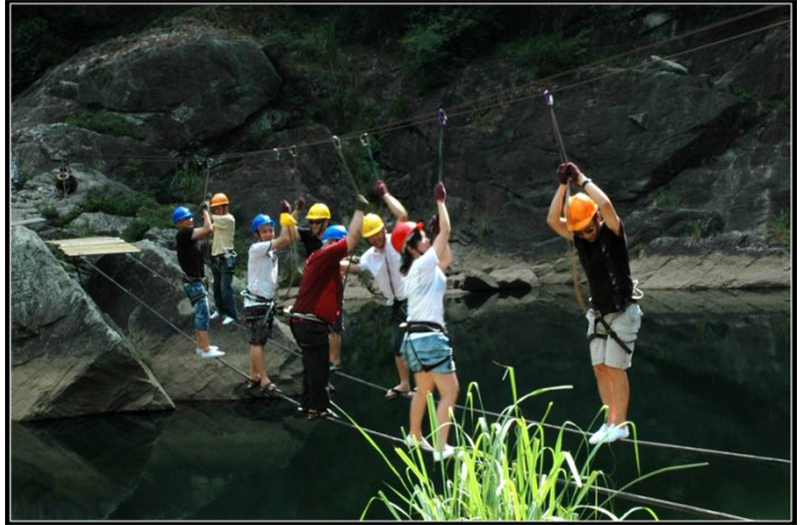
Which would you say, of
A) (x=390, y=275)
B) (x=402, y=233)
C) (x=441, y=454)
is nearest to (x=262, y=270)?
(x=390, y=275)

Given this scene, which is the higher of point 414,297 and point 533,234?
point 414,297

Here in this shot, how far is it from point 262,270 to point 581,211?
169 inches

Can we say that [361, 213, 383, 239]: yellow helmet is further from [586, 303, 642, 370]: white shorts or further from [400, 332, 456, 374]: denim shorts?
[586, 303, 642, 370]: white shorts

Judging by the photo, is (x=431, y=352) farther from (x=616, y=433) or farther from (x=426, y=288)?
(x=616, y=433)

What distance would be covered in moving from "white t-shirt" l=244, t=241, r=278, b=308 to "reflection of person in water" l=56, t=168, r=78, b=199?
483 inches

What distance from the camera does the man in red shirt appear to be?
7.60 m

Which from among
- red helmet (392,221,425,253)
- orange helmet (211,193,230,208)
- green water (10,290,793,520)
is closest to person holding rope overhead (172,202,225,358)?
orange helmet (211,193,230,208)

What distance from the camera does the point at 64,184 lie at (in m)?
21.0

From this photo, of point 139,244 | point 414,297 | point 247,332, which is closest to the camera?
point 414,297

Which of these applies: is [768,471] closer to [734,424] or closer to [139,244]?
[734,424]

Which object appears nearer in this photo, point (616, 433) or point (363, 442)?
point (616, 433)

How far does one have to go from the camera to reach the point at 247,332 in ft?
38.9

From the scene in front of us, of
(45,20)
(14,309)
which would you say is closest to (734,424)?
(14,309)

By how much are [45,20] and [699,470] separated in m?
23.6
